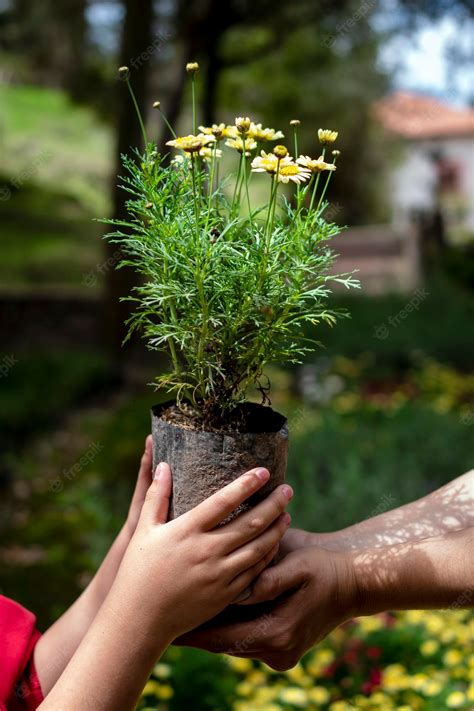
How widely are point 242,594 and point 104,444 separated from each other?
179 inches

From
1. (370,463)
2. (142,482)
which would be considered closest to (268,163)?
(142,482)

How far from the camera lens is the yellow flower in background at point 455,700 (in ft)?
6.43

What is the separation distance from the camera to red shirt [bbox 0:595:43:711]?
151 centimetres

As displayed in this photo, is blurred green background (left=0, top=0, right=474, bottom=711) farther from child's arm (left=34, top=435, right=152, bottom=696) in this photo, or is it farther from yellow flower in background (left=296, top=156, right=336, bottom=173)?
yellow flower in background (left=296, top=156, right=336, bottom=173)

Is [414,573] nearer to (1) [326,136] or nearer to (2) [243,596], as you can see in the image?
(2) [243,596]

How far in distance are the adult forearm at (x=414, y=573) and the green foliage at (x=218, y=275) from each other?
1.45 ft

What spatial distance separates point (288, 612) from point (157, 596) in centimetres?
30

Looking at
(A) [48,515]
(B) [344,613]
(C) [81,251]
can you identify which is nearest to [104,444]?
(A) [48,515]

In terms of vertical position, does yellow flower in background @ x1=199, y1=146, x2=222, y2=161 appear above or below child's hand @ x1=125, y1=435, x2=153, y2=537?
above

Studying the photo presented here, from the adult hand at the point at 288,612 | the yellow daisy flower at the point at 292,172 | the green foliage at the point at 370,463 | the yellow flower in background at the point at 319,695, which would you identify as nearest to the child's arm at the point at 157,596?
the adult hand at the point at 288,612

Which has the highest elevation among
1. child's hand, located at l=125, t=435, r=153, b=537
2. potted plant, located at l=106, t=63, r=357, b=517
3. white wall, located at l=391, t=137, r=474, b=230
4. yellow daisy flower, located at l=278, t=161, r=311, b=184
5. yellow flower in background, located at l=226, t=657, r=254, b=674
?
yellow daisy flower, located at l=278, t=161, r=311, b=184

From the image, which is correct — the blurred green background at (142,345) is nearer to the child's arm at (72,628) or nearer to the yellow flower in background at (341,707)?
the yellow flower in background at (341,707)

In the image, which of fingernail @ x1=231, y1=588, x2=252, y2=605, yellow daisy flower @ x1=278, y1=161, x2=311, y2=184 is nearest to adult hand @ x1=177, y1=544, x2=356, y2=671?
fingernail @ x1=231, y1=588, x2=252, y2=605

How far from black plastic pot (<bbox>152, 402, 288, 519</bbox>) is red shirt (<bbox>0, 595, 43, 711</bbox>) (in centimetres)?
52
